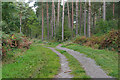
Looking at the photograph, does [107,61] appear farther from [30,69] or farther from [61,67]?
[30,69]

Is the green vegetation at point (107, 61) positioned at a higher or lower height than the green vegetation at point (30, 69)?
higher

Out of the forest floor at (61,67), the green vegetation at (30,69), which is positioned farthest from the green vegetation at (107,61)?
the green vegetation at (30,69)

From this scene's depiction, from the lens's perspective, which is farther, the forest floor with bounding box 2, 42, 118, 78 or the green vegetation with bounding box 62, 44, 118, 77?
the green vegetation with bounding box 62, 44, 118, 77

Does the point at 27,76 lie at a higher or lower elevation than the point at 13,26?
lower

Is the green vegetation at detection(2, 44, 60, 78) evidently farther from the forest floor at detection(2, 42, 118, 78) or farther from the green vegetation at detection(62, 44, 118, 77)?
the green vegetation at detection(62, 44, 118, 77)

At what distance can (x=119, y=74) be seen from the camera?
5.07 meters

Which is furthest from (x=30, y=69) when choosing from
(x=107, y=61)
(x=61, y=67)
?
(x=107, y=61)

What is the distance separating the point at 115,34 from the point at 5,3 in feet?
35.9

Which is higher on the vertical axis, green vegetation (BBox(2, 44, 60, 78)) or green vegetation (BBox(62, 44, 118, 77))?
green vegetation (BBox(62, 44, 118, 77))

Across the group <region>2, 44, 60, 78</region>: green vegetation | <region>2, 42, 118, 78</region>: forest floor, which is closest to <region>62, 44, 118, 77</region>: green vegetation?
<region>2, 42, 118, 78</region>: forest floor

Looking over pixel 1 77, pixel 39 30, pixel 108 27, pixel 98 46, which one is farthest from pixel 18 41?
pixel 39 30

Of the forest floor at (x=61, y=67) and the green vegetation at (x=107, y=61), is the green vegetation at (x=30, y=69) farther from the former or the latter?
the green vegetation at (x=107, y=61)

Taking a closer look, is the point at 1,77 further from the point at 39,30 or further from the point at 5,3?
the point at 39,30

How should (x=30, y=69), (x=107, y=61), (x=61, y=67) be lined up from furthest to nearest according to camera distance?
(x=107, y=61)
(x=61, y=67)
(x=30, y=69)
